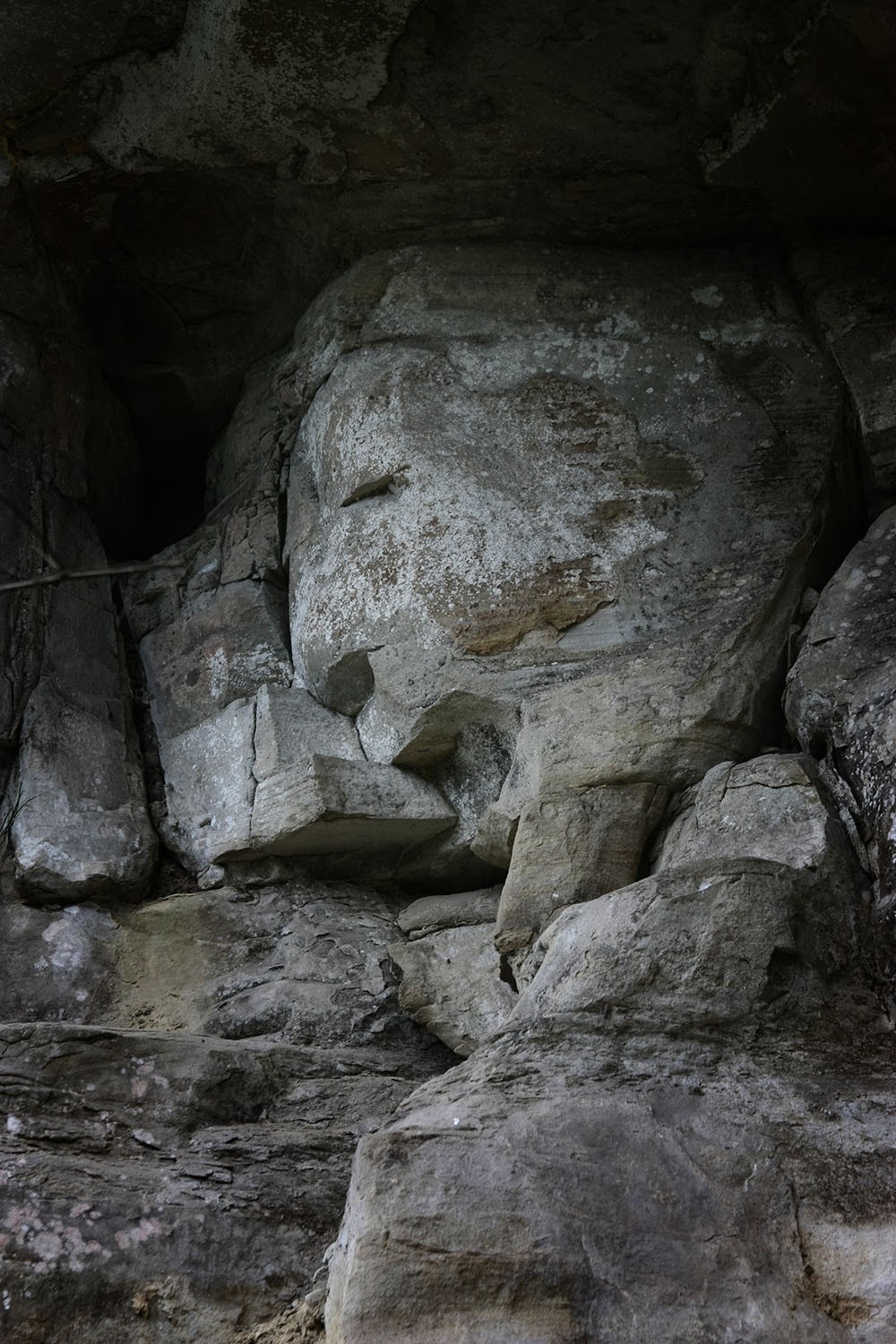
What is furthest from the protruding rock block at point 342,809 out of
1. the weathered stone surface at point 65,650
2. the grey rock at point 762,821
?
the grey rock at point 762,821

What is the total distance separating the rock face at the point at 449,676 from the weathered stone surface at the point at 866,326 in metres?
0.02

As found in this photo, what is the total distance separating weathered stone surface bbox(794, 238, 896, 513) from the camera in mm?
3861

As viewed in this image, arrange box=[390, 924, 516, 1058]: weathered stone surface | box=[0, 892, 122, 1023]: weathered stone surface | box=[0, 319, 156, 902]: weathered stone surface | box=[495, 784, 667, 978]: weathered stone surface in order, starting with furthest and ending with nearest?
box=[0, 319, 156, 902]: weathered stone surface, box=[0, 892, 122, 1023]: weathered stone surface, box=[390, 924, 516, 1058]: weathered stone surface, box=[495, 784, 667, 978]: weathered stone surface

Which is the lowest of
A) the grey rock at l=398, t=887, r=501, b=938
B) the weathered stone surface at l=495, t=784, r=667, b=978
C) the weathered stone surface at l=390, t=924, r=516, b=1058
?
the weathered stone surface at l=390, t=924, r=516, b=1058

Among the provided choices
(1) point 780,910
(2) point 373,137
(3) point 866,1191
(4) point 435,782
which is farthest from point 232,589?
(3) point 866,1191

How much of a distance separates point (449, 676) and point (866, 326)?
1.76 m

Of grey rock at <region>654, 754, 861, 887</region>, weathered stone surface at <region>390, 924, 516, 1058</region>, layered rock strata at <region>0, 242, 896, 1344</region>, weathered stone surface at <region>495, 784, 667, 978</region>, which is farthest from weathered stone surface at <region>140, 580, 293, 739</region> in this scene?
grey rock at <region>654, 754, 861, 887</region>

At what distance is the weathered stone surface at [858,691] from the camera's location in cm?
293

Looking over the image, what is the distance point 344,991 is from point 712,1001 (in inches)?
49.5

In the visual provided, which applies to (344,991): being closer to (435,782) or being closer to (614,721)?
(435,782)

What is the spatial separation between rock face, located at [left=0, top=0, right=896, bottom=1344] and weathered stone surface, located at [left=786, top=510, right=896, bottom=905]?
1 cm

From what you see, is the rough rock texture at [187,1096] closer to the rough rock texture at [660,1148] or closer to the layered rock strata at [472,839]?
the layered rock strata at [472,839]

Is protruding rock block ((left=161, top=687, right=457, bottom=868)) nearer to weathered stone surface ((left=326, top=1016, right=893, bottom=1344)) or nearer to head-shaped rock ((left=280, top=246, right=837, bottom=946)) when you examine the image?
head-shaped rock ((left=280, top=246, right=837, bottom=946))

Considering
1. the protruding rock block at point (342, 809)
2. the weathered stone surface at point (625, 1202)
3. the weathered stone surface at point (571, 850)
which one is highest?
the protruding rock block at point (342, 809)
